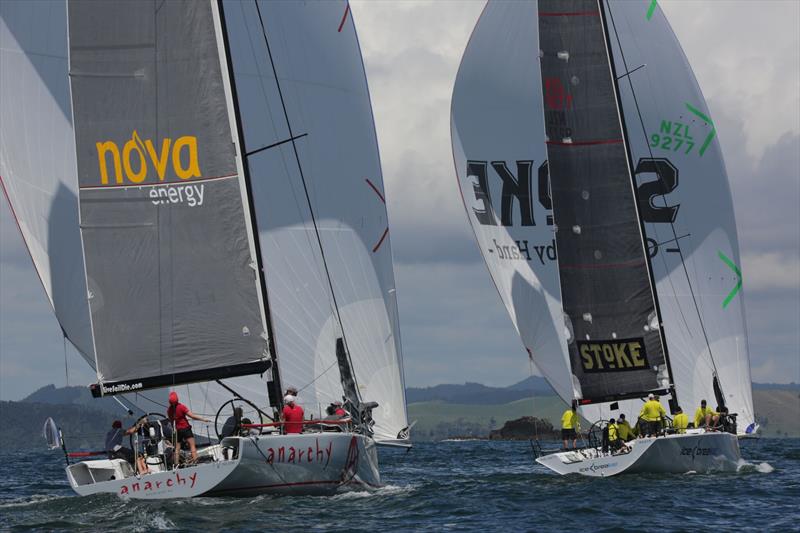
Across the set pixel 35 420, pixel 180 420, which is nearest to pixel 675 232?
pixel 180 420

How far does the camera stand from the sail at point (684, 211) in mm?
29109

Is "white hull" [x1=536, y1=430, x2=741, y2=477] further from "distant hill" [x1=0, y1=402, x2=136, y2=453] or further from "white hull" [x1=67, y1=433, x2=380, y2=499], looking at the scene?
"distant hill" [x1=0, y1=402, x2=136, y2=453]

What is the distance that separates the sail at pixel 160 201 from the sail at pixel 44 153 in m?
2.10

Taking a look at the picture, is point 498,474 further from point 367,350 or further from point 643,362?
point 367,350

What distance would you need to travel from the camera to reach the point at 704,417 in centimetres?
2592

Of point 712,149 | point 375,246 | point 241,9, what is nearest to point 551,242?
point 712,149

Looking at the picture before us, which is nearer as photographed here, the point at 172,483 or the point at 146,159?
the point at 172,483

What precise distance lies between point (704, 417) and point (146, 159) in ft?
40.4

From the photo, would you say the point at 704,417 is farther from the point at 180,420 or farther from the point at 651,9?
the point at 180,420

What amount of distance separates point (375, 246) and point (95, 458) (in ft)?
21.1

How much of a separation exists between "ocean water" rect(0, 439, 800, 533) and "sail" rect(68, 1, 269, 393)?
96.0 inches

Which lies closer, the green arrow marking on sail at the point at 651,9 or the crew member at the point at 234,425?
the crew member at the point at 234,425

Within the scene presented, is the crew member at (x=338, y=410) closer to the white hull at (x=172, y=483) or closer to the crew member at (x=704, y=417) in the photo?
the white hull at (x=172, y=483)

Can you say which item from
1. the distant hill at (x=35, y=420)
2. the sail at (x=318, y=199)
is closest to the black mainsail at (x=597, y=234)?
the sail at (x=318, y=199)
